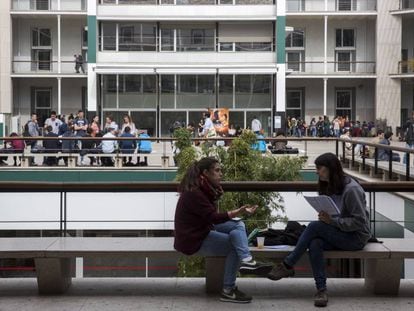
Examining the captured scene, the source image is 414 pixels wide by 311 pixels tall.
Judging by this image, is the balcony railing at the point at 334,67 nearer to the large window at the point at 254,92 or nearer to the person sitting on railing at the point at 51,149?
the large window at the point at 254,92

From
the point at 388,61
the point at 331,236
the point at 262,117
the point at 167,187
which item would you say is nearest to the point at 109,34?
the point at 262,117

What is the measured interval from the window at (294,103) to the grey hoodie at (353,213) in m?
43.5

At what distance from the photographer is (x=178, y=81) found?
138ft

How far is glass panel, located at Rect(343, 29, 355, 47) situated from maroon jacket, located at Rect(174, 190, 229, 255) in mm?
44917

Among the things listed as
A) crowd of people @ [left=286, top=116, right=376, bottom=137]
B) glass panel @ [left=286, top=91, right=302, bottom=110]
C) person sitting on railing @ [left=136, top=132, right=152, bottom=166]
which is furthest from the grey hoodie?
glass panel @ [left=286, top=91, right=302, bottom=110]

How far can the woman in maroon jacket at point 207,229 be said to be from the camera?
6.60 m

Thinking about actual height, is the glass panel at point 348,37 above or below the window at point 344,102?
above

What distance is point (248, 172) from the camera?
14.8 meters

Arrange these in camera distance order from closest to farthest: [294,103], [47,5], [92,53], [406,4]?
[92,53], [47,5], [406,4], [294,103]

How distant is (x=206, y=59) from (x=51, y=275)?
36149 millimetres

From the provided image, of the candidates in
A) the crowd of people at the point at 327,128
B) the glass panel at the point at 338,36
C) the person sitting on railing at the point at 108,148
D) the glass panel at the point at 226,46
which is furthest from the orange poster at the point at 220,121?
the glass panel at the point at 338,36

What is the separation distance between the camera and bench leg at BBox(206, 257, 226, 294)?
697 cm

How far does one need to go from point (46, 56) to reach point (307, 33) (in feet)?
58.2

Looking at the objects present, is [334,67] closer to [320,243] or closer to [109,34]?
[109,34]
